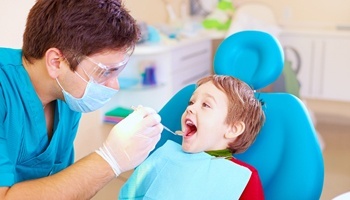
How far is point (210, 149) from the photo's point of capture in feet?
5.41

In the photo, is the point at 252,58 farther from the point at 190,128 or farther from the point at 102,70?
the point at 102,70

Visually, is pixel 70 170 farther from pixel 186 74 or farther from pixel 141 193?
pixel 186 74

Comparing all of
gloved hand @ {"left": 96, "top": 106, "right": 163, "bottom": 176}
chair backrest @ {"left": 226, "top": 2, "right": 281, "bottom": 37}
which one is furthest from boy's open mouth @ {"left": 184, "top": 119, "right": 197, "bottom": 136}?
chair backrest @ {"left": 226, "top": 2, "right": 281, "bottom": 37}

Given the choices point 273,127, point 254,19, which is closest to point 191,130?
point 273,127

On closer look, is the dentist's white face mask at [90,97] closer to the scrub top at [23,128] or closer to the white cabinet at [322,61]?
the scrub top at [23,128]

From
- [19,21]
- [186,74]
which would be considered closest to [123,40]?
[19,21]

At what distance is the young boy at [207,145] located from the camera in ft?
5.11

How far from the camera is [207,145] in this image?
1629 mm

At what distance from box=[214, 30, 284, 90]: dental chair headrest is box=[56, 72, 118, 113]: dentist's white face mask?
0.44m

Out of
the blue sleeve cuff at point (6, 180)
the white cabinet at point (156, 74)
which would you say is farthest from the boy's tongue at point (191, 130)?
the white cabinet at point (156, 74)

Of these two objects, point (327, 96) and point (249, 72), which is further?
point (327, 96)

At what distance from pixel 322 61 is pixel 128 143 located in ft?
9.47

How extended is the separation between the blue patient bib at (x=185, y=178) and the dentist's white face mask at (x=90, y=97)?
251 mm

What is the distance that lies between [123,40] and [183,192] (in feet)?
1.55
